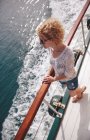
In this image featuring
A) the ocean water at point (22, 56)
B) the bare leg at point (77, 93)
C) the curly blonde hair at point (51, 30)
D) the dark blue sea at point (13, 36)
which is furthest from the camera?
the dark blue sea at point (13, 36)

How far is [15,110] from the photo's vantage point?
23.1ft

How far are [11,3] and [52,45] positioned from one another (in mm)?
14203

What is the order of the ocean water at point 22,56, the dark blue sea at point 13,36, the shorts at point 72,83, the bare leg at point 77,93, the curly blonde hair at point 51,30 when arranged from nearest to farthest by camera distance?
the curly blonde hair at point 51,30
the shorts at point 72,83
the bare leg at point 77,93
the ocean water at point 22,56
the dark blue sea at point 13,36

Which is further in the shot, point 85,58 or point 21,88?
point 21,88

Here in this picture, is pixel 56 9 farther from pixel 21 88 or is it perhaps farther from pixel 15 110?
pixel 15 110

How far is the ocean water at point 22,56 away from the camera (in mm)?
6659

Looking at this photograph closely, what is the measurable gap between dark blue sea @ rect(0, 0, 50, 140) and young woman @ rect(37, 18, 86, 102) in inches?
160

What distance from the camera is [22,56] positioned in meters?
9.95

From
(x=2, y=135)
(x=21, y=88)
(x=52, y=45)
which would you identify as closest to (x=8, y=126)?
(x=2, y=135)

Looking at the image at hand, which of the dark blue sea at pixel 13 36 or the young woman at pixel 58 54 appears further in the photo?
the dark blue sea at pixel 13 36

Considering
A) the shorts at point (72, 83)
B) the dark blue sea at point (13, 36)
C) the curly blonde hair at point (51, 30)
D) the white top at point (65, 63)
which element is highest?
the curly blonde hair at point (51, 30)

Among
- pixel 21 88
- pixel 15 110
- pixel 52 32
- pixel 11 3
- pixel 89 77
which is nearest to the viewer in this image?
pixel 52 32

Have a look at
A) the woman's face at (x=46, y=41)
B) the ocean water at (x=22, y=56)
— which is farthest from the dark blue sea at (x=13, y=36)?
the woman's face at (x=46, y=41)

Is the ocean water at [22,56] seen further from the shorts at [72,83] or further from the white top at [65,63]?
the white top at [65,63]
